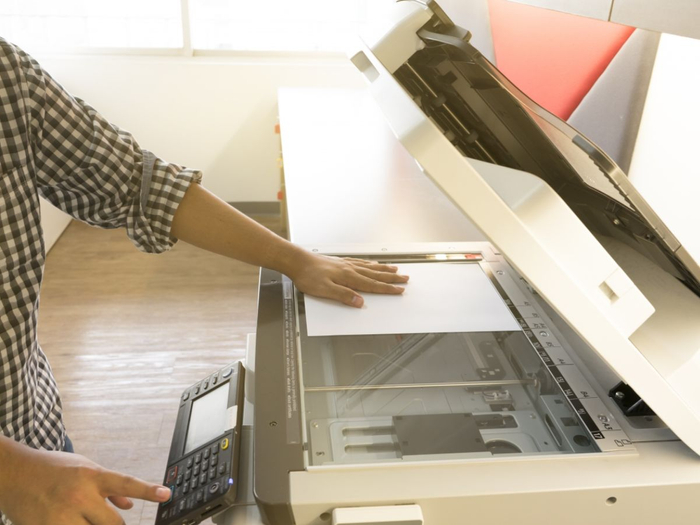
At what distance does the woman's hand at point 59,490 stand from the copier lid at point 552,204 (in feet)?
1.61

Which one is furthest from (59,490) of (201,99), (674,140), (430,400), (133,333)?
(201,99)

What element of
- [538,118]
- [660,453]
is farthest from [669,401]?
[538,118]

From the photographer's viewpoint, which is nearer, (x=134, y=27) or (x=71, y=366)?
(x=71, y=366)

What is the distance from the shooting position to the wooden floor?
6.54ft

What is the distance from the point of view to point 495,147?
928 mm

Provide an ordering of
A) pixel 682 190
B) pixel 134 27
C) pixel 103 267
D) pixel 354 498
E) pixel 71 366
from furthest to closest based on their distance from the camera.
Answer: pixel 134 27, pixel 103 267, pixel 71 366, pixel 682 190, pixel 354 498

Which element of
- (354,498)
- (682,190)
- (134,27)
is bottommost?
(354,498)

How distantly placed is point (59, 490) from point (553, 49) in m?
1.70

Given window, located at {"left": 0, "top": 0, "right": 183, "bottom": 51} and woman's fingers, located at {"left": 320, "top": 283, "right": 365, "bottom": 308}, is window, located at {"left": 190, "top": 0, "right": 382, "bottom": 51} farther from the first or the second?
woman's fingers, located at {"left": 320, "top": 283, "right": 365, "bottom": 308}

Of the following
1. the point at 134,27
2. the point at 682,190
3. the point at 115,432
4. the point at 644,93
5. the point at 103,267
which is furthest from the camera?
the point at 134,27

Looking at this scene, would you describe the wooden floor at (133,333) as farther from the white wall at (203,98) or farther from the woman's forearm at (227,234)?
the woman's forearm at (227,234)

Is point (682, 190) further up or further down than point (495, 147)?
further up

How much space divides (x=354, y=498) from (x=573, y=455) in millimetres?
270

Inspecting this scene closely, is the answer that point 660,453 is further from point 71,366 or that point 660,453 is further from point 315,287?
point 71,366
